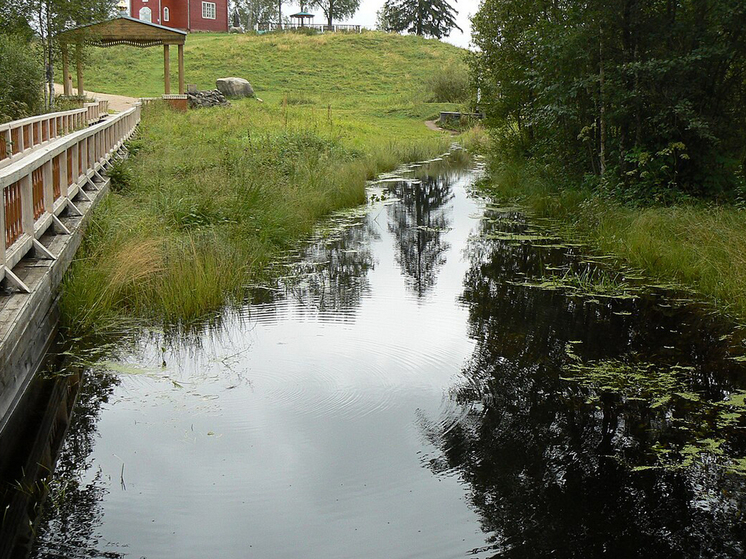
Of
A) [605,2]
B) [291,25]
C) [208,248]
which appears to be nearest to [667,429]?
[208,248]

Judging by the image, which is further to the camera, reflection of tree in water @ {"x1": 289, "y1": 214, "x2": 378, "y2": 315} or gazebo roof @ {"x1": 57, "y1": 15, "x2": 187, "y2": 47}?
gazebo roof @ {"x1": 57, "y1": 15, "x2": 187, "y2": 47}

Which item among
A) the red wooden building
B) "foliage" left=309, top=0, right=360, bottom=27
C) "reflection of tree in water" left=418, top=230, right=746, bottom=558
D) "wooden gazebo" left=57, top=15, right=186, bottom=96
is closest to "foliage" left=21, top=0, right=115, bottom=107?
"wooden gazebo" left=57, top=15, right=186, bottom=96

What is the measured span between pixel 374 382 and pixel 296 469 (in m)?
1.69

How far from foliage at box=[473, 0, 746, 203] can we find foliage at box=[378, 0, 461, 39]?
70210mm

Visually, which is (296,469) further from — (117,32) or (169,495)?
(117,32)

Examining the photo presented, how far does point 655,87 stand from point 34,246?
9378 mm

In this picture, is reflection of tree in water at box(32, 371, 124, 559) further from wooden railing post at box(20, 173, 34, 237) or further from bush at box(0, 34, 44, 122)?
bush at box(0, 34, 44, 122)

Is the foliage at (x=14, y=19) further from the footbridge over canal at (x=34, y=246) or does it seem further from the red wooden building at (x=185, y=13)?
the red wooden building at (x=185, y=13)

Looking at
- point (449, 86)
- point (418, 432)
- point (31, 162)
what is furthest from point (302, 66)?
point (418, 432)

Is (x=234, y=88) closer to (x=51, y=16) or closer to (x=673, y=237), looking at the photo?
(x=51, y=16)

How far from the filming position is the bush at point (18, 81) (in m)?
21.5

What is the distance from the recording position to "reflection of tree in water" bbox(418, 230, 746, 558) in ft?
13.9

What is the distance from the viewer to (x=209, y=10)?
71.1 m


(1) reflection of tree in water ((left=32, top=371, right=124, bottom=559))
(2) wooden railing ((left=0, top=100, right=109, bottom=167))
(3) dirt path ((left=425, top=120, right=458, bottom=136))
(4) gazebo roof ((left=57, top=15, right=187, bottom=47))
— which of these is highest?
(4) gazebo roof ((left=57, top=15, right=187, bottom=47))
